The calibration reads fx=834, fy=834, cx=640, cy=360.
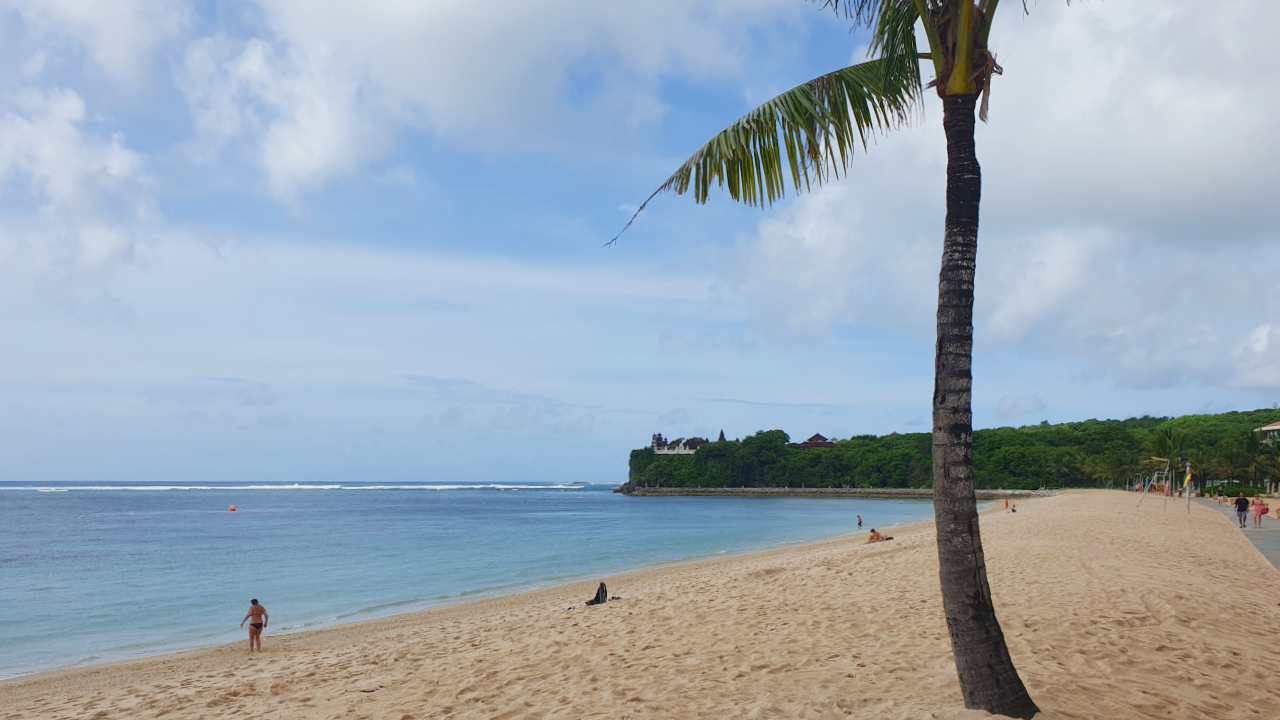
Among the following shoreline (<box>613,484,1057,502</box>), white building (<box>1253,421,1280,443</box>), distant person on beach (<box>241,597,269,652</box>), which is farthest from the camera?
shoreline (<box>613,484,1057,502</box>)

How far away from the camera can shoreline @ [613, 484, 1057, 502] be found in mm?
116938

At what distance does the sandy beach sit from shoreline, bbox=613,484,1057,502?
10060 centimetres

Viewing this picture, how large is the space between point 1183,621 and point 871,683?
4758 mm

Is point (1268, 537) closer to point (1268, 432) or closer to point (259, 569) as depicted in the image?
point (259, 569)

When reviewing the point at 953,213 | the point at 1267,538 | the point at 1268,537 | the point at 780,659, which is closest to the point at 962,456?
the point at 953,213

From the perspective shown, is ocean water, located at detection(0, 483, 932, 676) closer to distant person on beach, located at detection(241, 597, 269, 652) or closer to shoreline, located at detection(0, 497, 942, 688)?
shoreline, located at detection(0, 497, 942, 688)

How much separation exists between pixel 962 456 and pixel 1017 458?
5243 inches

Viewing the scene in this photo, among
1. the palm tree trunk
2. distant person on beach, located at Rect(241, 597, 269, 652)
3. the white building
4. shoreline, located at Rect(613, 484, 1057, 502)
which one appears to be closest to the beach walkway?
the palm tree trunk

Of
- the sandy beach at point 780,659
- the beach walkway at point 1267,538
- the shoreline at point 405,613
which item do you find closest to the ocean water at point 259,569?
the shoreline at point 405,613

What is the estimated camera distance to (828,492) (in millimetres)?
145500

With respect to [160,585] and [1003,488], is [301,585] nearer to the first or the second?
[160,585]

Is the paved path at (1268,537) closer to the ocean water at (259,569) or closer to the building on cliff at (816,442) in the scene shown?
the ocean water at (259,569)

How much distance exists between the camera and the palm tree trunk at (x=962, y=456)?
5.07 metres

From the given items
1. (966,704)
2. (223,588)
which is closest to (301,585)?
(223,588)
